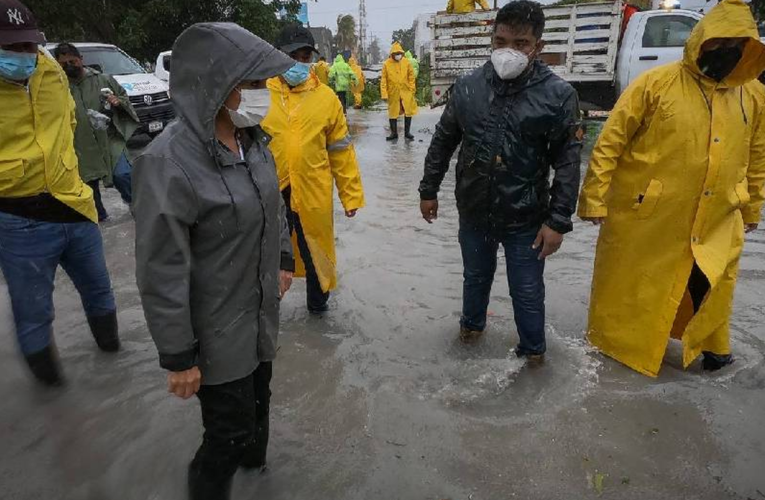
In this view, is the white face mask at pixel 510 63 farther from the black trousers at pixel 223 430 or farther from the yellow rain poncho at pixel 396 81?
the yellow rain poncho at pixel 396 81

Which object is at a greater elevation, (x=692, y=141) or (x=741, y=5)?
(x=741, y=5)

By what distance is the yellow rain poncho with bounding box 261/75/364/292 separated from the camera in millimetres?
3316

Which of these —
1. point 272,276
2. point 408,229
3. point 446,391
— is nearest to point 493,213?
point 446,391

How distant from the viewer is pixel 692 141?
271cm

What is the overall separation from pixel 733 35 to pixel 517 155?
3.49ft

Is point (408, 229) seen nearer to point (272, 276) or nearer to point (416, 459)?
point (416, 459)

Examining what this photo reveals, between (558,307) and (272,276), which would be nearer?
(272,276)

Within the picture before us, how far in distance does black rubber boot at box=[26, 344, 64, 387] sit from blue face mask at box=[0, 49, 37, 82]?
1389mm

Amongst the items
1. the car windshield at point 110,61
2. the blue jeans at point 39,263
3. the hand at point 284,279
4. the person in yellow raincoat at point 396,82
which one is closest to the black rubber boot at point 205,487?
the hand at point 284,279

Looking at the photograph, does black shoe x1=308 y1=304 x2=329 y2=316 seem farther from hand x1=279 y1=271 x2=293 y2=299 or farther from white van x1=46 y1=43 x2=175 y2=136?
white van x1=46 y1=43 x2=175 y2=136

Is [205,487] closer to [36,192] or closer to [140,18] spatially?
[36,192]

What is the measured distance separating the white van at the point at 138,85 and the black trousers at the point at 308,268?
22.3ft

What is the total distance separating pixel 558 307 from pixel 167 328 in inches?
119

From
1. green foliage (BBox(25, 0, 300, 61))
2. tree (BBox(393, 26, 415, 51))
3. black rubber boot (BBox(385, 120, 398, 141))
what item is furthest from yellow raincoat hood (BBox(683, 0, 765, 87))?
tree (BBox(393, 26, 415, 51))
